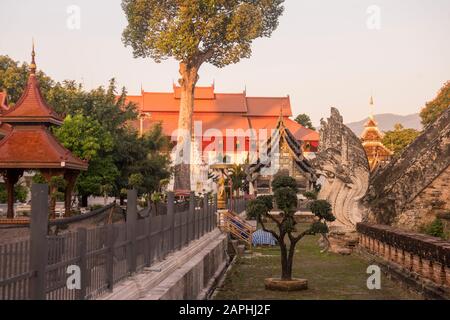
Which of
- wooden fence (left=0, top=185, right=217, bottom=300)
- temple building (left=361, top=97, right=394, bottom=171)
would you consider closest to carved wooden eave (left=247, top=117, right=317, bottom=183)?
temple building (left=361, top=97, right=394, bottom=171)

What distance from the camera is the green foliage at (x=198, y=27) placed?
1592 inches

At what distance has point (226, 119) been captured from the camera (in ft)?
263

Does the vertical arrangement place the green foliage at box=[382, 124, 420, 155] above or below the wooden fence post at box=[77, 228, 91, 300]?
above

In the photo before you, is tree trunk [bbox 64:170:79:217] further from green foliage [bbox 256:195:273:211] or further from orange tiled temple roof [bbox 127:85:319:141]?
orange tiled temple roof [bbox 127:85:319:141]

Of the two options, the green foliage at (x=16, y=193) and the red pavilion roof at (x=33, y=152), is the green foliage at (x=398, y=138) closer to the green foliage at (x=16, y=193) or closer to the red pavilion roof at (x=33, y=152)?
the green foliage at (x=16, y=193)

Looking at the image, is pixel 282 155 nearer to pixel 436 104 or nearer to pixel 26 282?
pixel 436 104

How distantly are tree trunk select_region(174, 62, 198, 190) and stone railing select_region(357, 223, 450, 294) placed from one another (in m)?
26.2

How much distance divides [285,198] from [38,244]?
9098mm

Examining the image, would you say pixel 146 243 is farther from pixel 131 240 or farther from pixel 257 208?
pixel 257 208

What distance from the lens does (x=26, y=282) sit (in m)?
6.15

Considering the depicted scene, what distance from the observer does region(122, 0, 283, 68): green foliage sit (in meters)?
40.4

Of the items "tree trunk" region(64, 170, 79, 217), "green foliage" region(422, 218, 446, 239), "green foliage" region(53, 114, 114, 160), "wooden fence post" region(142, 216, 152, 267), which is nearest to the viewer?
"wooden fence post" region(142, 216, 152, 267)

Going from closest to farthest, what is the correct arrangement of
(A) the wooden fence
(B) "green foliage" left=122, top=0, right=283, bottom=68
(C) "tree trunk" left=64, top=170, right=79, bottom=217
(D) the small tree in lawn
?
(A) the wooden fence → (D) the small tree in lawn → (C) "tree trunk" left=64, top=170, right=79, bottom=217 → (B) "green foliage" left=122, top=0, right=283, bottom=68
